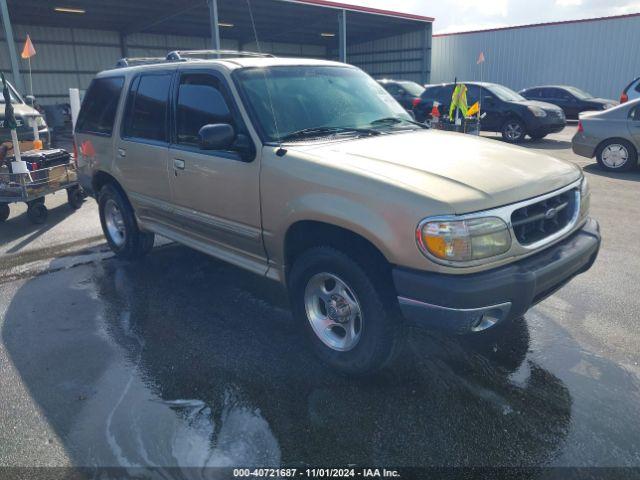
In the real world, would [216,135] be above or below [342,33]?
below

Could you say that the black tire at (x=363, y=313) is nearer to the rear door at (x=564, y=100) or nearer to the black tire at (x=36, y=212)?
the black tire at (x=36, y=212)

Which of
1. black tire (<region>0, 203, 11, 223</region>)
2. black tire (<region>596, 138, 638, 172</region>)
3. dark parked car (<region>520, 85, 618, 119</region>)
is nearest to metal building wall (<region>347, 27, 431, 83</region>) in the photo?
dark parked car (<region>520, 85, 618, 119</region>)

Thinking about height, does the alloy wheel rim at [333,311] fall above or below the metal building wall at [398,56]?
below

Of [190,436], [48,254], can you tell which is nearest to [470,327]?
[190,436]

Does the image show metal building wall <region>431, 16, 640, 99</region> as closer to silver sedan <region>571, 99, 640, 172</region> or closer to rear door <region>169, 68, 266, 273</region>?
silver sedan <region>571, 99, 640, 172</region>

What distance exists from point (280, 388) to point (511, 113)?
533 inches

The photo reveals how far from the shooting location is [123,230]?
5.55 m

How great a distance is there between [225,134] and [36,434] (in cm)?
208

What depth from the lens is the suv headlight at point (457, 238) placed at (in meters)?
2.66

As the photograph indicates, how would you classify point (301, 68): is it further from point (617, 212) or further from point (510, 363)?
point (617, 212)

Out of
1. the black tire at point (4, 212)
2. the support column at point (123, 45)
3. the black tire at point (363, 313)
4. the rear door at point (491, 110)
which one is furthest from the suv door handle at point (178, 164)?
the support column at point (123, 45)

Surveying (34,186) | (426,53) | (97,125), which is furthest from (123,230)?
(426,53)

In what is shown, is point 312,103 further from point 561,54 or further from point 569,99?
point 561,54

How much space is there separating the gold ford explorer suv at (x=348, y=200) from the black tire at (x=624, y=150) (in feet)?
24.1
